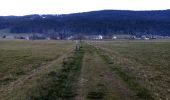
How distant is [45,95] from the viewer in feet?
62.2

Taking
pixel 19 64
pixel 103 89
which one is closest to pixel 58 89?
pixel 103 89

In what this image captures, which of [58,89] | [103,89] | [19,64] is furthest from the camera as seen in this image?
[19,64]

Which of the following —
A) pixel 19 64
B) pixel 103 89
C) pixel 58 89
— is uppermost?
pixel 58 89

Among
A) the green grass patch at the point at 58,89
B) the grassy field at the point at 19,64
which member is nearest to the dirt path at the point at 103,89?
the green grass patch at the point at 58,89

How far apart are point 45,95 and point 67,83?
487cm

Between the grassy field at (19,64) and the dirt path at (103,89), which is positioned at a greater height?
the dirt path at (103,89)

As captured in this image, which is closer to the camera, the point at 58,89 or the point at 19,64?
the point at 58,89

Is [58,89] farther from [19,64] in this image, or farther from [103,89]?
[19,64]

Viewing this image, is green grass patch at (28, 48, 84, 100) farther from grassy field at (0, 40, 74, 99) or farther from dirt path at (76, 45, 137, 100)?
grassy field at (0, 40, 74, 99)

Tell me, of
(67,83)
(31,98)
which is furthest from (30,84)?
(31,98)

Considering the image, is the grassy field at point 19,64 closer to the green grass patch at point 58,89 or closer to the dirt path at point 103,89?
the green grass patch at point 58,89

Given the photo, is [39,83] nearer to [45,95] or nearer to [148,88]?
[45,95]

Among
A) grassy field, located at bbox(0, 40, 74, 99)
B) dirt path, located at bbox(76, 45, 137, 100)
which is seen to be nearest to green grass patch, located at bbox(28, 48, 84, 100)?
dirt path, located at bbox(76, 45, 137, 100)

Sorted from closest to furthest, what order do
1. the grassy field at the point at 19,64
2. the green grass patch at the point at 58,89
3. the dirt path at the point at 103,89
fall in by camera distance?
the green grass patch at the point at 58,89 → the dirt path at the point at 103,89 → the grassy field at the point at 19,64
